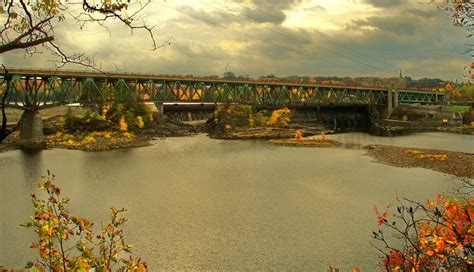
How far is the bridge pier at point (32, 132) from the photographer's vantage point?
2621 inches

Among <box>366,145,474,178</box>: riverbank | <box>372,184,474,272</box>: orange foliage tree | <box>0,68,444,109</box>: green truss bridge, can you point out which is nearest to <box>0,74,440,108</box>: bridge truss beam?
<box>0,68,444,109</box>: green truss bridge

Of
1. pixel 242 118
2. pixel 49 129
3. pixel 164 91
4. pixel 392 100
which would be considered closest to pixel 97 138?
pixel 49 129

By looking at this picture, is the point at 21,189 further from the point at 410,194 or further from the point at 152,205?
the point at 410,194

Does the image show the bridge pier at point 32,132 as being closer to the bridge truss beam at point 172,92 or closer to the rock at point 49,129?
the bridge truss beam at point 172,92

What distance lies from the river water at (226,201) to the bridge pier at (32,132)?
7142mm

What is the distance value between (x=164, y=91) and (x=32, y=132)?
102 feet

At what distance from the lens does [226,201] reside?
32.2m

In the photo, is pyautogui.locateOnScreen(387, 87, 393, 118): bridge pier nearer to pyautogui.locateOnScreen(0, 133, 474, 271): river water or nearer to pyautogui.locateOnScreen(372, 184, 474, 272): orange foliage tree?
pyautogui.locateOnScreen(0, 133, 474, 271): river water

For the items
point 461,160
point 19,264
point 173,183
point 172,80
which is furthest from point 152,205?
point 172,80

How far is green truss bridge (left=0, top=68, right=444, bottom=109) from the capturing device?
72125 mm

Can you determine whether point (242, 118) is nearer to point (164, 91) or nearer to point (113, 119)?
point (164, 91)

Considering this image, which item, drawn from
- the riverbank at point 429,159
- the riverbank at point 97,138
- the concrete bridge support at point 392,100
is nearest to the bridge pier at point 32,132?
Result: the riverbank at point 97,138

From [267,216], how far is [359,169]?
23099 millimetres

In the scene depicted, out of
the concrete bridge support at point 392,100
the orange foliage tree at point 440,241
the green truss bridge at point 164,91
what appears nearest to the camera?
the orange foliage tree at point 440,241
